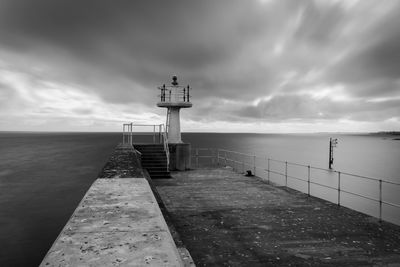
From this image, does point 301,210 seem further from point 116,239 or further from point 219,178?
point 116,239

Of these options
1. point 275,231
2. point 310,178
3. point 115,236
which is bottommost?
point 310,178

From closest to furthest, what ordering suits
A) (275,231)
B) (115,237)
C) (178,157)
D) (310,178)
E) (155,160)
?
(115,237)
(275,231)
(155,160)
(178,157)
(310,178)

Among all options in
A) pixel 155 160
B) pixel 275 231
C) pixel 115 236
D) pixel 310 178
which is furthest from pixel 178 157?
pixel 310 178

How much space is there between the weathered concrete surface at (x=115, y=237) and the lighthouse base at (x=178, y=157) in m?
11.3

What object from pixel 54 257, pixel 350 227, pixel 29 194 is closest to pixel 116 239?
pixel 54 257

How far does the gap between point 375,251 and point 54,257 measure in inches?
206

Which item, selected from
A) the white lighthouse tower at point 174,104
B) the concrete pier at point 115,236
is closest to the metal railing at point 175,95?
the white lighthouse tower at point 174,104

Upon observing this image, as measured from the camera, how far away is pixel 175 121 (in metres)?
16.4

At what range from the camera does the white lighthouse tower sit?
1596cm

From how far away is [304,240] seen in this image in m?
5.62

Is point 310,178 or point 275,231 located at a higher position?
point 275,231

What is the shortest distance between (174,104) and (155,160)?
3.39 m

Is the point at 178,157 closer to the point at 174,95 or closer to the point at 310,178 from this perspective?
the point at 174,95

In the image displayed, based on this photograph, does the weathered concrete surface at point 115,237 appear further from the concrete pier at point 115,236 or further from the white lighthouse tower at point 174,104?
the white lighthouse tower at point 174,104
